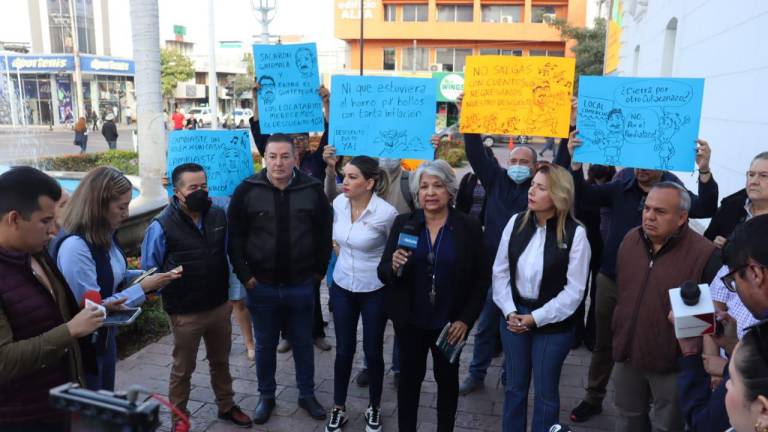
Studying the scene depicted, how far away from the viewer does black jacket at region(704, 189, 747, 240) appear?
3.54m

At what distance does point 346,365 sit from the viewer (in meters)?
4.07

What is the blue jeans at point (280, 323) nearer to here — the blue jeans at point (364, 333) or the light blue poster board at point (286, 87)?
the blue jeans at point (364, 333)

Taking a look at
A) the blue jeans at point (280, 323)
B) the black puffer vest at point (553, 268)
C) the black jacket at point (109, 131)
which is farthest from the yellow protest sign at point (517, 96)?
the black jacket at point (109, 131)

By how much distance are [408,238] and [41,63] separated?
4521 cm

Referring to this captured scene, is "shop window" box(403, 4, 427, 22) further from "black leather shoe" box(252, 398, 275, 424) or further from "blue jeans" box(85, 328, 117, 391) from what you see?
Result: "blue jeans" box(85, 328, 117, 391)

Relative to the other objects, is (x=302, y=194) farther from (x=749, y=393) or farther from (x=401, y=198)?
(x=749, y=393)

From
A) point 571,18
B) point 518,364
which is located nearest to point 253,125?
point 518,364

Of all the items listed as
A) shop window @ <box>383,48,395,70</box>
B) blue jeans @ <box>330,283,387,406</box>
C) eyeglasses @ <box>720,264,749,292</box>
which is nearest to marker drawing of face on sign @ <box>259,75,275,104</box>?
blue jeans @ <box>330,283,387,406</box>

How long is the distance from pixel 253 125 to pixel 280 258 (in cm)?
175

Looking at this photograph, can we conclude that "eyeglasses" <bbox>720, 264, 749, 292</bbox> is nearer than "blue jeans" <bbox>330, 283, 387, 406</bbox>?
Yes

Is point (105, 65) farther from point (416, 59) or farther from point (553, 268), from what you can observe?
point (553, 268)

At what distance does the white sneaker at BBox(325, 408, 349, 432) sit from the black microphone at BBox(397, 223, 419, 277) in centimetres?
123

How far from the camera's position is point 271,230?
13.0 feet

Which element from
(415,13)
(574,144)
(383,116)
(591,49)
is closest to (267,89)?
(383,116)
